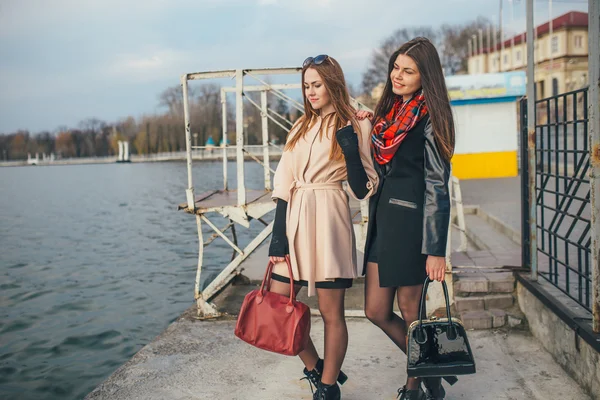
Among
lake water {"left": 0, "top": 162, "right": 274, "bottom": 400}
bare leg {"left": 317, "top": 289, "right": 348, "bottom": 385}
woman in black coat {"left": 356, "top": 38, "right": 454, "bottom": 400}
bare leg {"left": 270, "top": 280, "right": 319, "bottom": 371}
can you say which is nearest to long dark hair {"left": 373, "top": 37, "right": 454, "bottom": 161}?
woman in black coat {"left": 356, "top": 38, "right": 454, "bottom": 400}

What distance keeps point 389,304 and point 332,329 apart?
0.36m

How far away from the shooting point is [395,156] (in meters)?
3.21

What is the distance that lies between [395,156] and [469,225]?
719 centimetres

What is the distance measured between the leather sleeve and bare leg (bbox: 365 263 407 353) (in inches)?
13.9

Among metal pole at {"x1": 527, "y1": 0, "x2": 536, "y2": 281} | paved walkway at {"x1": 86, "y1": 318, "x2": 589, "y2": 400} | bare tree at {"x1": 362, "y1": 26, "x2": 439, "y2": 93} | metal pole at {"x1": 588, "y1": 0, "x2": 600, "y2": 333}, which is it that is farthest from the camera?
bare tree at {"x1": 362, "y1": 26, "x2": 439, "y2": 93}

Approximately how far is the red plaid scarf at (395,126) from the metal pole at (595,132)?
3.43ft

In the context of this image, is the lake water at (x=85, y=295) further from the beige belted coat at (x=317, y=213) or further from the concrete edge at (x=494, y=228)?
the concrete edge at (x=494, y=228)

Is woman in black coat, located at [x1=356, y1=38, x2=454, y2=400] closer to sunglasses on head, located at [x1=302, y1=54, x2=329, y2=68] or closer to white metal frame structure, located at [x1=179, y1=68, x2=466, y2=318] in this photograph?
sunglasses on head, located at [x1=302, y1=54, x2=329, y2=68]

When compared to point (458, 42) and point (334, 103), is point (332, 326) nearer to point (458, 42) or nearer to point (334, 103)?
point (334, 103)

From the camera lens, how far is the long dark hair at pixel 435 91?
307 centimetres

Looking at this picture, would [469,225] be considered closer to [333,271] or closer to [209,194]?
[209,194]

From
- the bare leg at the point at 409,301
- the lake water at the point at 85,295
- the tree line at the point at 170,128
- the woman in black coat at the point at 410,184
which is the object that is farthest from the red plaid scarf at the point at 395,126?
the tree line at the point at 170,128

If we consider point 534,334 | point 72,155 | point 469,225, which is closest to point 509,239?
point 469,225

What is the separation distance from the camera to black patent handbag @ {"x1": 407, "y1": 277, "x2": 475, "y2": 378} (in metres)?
3.10
